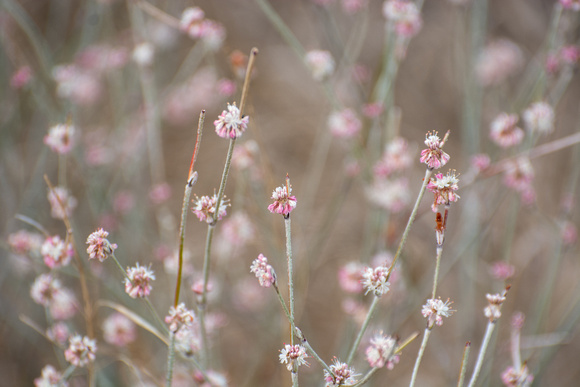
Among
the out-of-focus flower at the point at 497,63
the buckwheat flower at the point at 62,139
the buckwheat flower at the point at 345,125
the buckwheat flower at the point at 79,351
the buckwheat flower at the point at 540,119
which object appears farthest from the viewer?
the out-of-focus flower at the point at 497,63

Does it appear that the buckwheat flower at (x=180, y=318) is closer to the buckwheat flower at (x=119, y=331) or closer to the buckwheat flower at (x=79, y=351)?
the buckwheat flower at (x=79, y=351)

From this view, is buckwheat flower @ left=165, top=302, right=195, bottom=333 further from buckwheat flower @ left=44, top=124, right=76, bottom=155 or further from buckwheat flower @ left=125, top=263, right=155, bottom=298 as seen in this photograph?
buckwheat flower @ left=44, top=124, right=76, bottom=155

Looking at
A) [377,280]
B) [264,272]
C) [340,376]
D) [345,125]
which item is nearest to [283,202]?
[264,272]

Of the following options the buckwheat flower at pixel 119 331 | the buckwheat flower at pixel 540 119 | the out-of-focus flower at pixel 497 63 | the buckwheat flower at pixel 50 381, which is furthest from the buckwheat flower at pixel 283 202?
the out-of-focus flower at pixel 497 63

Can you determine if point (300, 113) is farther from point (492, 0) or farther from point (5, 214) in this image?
point (5, 214)

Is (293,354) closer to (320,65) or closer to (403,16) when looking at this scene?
(320,65)

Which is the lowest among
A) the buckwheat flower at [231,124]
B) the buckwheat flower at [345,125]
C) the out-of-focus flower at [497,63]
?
the buckwheat flower at [231,124]

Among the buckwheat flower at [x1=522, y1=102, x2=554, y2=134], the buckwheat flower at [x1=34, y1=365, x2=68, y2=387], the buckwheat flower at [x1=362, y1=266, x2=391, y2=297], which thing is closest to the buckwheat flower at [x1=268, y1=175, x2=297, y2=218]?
the buckwheat flower at [x1=362, y1=266, x2=391, y2=297]

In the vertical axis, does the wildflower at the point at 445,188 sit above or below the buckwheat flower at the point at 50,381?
above
